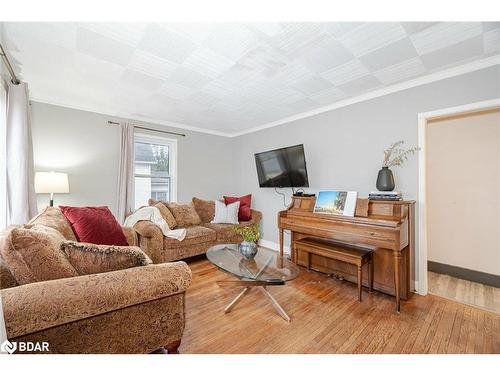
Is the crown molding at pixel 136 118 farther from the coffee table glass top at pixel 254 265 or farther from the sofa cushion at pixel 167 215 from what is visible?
the coffee table glass top at pixel 254 265

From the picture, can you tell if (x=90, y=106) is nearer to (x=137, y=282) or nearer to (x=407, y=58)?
(x=137, y=282)

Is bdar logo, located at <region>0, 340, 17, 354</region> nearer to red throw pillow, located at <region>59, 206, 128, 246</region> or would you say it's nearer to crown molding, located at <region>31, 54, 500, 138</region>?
red throw pillow, located at <region>59, 206, 128, 246</region>

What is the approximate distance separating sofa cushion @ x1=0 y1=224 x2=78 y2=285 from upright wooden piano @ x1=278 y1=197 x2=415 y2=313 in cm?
235

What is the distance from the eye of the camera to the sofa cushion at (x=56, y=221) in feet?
5.08

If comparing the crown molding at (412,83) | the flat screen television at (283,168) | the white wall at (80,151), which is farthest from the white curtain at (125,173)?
the crown molding at (412,83)

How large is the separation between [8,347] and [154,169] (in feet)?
10.9

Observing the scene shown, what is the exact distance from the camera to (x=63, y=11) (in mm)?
1153

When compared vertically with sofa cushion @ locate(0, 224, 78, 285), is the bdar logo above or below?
below

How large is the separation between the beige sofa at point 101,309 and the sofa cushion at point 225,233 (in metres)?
2.16

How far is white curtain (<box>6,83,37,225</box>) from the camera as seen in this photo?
7.19 feet

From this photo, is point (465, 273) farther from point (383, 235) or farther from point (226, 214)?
point (226, 214)

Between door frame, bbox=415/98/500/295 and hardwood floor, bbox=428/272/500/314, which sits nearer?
hardwood floor, bbox=428/272/500/314

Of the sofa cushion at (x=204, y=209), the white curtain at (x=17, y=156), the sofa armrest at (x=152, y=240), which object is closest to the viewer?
the white curtain at (x=17, y=156)

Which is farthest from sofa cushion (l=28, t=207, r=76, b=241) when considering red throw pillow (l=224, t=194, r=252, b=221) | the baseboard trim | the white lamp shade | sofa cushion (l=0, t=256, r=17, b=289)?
the baseboard trim
